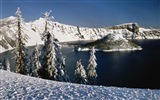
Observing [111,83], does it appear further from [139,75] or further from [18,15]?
[18,15]

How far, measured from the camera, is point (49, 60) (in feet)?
148

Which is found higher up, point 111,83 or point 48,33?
point 48,33

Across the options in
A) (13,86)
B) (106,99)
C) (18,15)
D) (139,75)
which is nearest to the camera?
(106,99)

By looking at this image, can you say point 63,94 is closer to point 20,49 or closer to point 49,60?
point 49,60

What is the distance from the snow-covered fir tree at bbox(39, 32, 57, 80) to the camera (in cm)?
4503

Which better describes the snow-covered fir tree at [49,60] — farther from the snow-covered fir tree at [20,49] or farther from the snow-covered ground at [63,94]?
the snow-covered ground at [63,94]

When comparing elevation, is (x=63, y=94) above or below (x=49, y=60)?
below

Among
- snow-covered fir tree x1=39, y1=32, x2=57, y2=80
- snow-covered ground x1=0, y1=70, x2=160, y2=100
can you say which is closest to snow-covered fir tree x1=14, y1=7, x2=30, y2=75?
snow-covered fir tree x1=39, y1=32, x2=57, y2=80

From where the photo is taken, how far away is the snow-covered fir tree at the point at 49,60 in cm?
4503

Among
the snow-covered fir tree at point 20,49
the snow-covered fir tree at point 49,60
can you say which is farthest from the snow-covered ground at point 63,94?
the snow-covered fir tree at point 20,49

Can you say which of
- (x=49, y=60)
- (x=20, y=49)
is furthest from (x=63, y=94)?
(x=20, y=49)

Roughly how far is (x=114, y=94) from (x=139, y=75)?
97205mm

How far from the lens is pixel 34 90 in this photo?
19859 millimetres

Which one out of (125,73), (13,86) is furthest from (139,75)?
(13,86)
